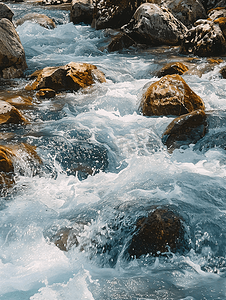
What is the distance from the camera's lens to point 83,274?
2.48 meters

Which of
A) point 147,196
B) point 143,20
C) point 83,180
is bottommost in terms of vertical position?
point 83,180

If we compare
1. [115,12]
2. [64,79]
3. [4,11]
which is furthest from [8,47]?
[115,12]

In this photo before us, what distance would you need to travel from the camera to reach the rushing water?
94.0 inches

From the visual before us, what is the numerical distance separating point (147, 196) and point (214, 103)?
3.46 m

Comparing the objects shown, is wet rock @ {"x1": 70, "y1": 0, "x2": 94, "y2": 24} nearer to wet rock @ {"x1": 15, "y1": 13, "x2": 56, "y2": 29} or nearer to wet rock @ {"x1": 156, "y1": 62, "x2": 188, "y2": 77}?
wet rock @ {"x1": 15, "y1": 13, "x2": 56, "y2": 29}

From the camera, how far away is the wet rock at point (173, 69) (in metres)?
7.54

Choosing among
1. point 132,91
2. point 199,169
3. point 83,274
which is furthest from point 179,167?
point 132,91

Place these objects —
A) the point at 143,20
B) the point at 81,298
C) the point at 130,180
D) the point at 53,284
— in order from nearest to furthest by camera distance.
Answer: the point at 81,298 < the point at 53,284 < the point at 130,180 < the point at 143,20

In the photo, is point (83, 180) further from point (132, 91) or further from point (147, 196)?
point (132, 91)

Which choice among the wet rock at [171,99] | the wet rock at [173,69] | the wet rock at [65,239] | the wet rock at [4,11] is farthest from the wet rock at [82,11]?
the wet rock at [65,239]

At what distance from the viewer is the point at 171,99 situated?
5.29 m

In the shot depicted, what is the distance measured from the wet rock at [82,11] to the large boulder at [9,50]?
722 cm

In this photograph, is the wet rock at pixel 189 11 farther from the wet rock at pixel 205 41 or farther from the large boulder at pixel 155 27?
the wet rock at pixel 205 41

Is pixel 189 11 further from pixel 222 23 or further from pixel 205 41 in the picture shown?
pixel 205 41
